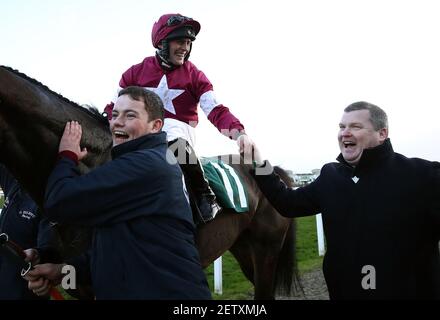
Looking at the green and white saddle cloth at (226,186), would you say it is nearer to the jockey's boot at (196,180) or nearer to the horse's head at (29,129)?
the jockey's boot at (196,180)

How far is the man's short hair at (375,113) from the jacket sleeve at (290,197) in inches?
20.8

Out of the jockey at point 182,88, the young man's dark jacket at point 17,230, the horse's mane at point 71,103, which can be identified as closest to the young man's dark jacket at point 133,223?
the horse's mane at point 71,103

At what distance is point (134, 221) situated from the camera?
1.76m

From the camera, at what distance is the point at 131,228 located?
5.75 ft

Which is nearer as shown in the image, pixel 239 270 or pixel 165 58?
pixel 165 58

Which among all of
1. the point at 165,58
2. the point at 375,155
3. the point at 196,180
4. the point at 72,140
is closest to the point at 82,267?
the point at 72,140

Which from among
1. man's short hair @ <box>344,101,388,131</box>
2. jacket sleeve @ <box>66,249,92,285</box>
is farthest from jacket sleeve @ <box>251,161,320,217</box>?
jacket sleeve @ <box>66,249,92,285</box>

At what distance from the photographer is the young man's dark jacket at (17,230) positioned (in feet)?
10.3

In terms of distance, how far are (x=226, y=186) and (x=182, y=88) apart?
35.9 inches

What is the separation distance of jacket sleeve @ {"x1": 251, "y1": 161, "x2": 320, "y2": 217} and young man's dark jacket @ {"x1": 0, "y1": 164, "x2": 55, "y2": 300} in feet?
5.50

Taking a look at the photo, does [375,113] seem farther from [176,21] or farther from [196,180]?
[176,21]

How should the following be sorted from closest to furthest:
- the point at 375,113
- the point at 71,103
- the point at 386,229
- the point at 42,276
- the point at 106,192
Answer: the point at 106,192
the point at 42,276
the point at 386,229
the point at 375,113
the point at 71,103

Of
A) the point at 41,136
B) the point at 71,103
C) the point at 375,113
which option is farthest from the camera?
the point at 71,103
